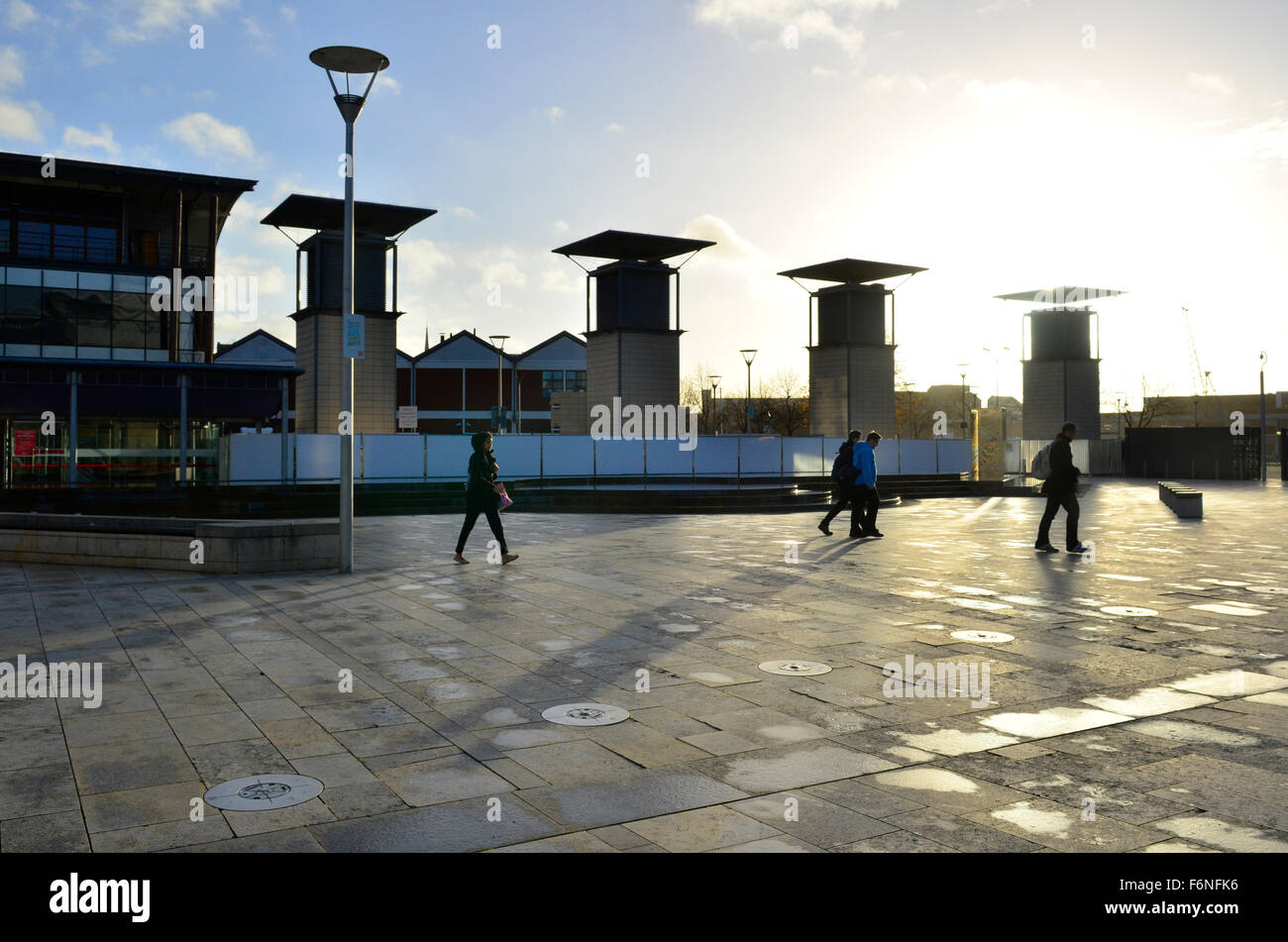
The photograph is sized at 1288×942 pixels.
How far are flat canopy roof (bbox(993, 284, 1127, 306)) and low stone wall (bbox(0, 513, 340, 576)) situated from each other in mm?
50855

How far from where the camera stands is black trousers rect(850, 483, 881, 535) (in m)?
16.7

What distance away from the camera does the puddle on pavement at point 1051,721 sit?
5.31 m

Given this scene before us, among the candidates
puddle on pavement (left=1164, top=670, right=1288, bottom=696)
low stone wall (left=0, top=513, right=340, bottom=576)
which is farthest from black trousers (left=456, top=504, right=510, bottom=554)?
puddle on pavement (left=1164, top=670, right=1288, bottom=696)

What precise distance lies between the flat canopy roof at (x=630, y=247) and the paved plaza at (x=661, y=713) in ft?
91.6

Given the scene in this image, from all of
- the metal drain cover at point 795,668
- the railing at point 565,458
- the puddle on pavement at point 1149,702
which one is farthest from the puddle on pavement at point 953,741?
the railing at point 565,458

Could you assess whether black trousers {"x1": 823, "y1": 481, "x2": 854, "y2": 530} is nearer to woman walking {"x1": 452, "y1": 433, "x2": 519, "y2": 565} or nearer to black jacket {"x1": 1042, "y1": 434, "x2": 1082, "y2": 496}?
black jacket {"x1": 1042, "y1": 434, "x2": 1082, "y2": 496}

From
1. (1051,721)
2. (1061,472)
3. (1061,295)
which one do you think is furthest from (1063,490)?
(1061,295)

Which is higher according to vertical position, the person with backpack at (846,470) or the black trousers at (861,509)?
the person with backpack at (846,470)

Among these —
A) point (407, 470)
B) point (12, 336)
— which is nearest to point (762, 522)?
point (407, 470)

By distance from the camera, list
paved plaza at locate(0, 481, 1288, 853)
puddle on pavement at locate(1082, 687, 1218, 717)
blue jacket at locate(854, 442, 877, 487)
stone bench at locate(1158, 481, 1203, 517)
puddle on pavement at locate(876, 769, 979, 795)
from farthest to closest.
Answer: stone bench at locate(1158, 481, 1203, 517) < blue jacket at locate(854, 442, 877, 487) < puddle on pavement at locate(1082, 687, 1218, 717) < puddle on pavement at locate(876, 769, 979, 795) < paved plaza at locate(0, 481, 1288, 853)

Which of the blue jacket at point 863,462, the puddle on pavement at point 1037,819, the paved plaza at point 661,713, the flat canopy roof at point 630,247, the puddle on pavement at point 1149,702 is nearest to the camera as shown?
the puddle on pavement at point 1037,819

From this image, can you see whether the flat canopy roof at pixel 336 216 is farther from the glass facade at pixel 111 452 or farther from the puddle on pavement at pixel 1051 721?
the puddle on pavement at pixel 1051 721

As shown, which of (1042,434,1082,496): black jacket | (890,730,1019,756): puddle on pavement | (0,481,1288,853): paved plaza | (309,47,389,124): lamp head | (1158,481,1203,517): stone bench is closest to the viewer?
(0,481,1288,853): paved plaza

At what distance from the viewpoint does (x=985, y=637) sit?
312 inches
